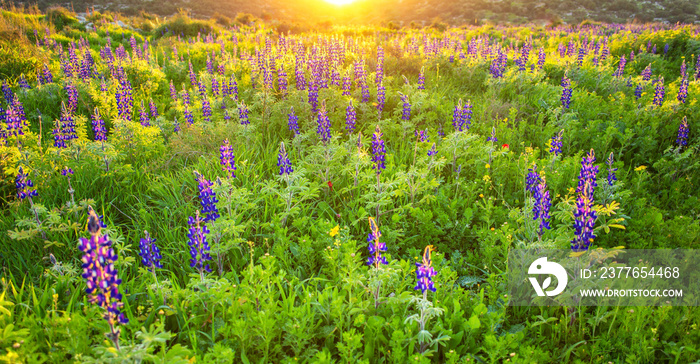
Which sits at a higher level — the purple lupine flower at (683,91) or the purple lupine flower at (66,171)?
the purple lupine flower at (683,91)

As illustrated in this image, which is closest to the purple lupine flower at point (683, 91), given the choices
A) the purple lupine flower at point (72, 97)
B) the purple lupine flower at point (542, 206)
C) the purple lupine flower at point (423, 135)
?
the purple lupine flower at point (423, 135)

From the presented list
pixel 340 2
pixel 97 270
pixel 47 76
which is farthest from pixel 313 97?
pixel 340 2

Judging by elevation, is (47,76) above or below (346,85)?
below

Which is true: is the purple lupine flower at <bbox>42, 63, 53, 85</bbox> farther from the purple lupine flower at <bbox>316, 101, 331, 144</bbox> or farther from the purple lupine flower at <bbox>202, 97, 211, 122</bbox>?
the purple lupine flower at <bbox>316, 101, 331, 144</bbox>

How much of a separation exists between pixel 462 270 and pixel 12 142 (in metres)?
5.88

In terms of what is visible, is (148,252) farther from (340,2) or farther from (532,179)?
(340,2)

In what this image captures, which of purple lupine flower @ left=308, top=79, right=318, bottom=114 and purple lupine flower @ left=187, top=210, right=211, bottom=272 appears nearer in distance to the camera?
purple lupine flower @ left=187, top=210, right=211, bottom=272

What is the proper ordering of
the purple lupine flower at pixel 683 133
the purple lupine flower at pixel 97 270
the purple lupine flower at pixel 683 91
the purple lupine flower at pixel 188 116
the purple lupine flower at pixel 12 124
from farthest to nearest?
the purple lupine flower at pixel 683 91
the purple lupine flower at pixel 188 116
the purple lupine flower at pixel 683 133
the purple lupine flower at pixel 12 124
the purple lupine flower at pixel 97 270

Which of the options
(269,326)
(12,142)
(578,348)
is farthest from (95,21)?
(578,348)

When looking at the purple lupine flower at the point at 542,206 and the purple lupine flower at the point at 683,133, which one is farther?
the purple lupine flower at the point at 683,133

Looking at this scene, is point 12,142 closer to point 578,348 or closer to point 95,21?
point 578,348

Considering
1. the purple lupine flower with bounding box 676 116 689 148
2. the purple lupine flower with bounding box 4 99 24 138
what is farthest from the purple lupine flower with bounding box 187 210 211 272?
the purple lupine flower with bounding box 676 116 689 148

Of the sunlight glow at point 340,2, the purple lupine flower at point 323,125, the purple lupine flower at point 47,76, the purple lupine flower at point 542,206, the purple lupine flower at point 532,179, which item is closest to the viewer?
the purple lupine flower at point 542,206

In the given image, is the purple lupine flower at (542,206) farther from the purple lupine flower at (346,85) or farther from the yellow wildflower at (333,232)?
the purple lupine flower at (346,85)
